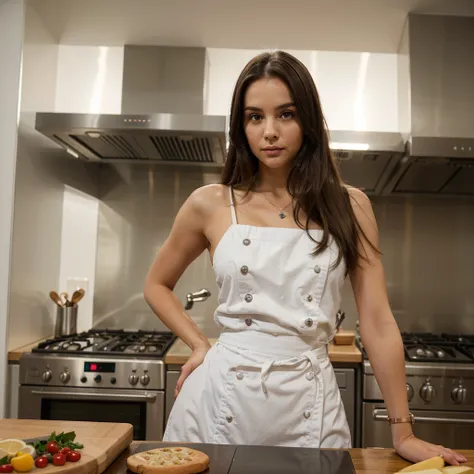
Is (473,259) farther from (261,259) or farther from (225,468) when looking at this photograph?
(225,468)

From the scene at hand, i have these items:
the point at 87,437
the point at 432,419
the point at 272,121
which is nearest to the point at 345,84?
the point at 432,419

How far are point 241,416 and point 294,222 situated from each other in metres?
0.43

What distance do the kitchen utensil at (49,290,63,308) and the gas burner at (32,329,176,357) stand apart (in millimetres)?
164

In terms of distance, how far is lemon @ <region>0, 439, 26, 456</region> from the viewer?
0.85 metres

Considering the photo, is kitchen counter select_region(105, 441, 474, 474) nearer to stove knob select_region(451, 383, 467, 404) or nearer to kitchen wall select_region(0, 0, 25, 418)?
stove knob select_region(451, 383, 467, 404)

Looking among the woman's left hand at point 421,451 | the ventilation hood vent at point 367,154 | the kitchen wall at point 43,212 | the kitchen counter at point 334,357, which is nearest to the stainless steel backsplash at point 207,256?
the kitchen wall at point 43,212

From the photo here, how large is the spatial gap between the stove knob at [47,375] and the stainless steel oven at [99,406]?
40mm

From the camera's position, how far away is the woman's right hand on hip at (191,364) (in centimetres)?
124

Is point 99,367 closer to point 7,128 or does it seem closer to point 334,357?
point 334,357

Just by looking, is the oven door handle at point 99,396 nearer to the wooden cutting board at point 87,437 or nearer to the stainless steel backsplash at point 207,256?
the stainless steel backsplash at point 207,256

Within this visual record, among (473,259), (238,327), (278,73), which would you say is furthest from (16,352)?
(473,259)

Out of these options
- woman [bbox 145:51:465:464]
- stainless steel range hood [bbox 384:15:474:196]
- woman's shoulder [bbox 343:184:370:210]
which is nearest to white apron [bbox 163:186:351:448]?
woman [bbox 145:51:465:464]

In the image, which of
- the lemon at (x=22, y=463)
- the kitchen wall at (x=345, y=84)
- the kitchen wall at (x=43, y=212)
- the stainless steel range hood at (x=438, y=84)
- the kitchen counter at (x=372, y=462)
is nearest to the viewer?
the lemon at (x=22, y=463)

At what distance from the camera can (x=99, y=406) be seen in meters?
2.24
